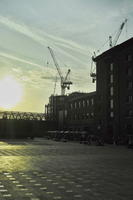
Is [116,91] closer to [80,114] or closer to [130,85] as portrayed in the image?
[130,85]

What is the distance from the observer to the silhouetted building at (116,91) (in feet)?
371

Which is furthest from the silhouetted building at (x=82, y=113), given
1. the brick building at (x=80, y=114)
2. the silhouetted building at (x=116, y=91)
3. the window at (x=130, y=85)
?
the window at (x=130, y=85)

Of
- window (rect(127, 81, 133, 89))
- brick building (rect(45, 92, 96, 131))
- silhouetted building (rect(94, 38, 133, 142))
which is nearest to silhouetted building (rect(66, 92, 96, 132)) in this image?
brick building (rect(45, 92, 96, 131))

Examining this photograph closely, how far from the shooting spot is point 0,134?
161000mm

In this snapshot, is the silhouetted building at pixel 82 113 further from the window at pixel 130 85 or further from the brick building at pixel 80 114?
the window at pixel 130 85

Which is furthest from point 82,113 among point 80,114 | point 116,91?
point 116,91

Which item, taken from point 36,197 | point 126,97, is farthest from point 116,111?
point 36,197

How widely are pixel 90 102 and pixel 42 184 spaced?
132989 mm

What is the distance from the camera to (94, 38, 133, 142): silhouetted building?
113000 millimetres

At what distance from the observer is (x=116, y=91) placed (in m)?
120

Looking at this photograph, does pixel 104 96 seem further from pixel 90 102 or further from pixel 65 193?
pixel 65 193

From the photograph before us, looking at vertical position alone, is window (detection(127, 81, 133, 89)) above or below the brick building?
above

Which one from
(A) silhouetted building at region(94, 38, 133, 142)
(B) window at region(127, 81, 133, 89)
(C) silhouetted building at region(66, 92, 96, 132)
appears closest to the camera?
(B) window at region(127, 81, 133, 89)

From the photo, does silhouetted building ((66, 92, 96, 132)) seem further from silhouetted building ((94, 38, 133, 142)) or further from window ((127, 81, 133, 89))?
window ((127, 81, 133, 89))
